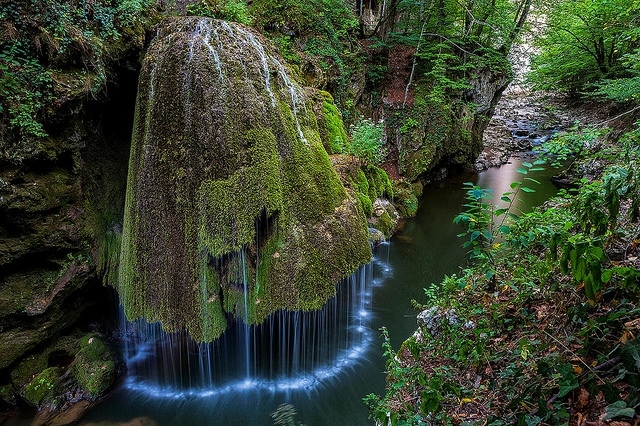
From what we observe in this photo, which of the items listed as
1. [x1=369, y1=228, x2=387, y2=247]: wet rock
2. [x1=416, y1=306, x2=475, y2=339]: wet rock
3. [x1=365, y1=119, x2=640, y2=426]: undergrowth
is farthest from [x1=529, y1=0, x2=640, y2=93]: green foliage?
[x1=416, y1=306, x2=475, y2=339]: wet rock

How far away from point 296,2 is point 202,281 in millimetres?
8464

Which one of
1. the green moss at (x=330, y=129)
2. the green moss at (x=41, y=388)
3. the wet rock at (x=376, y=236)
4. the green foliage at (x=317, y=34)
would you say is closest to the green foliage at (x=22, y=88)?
the green moss at (x=41, y=388)

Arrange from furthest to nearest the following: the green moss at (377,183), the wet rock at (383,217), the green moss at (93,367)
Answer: the wet rock at (383,217), the green moss at (377,183), the green moss at (93,367)

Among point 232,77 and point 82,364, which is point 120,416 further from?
point 232,77

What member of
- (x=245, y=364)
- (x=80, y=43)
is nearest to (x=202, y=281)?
(x=245, y=364)

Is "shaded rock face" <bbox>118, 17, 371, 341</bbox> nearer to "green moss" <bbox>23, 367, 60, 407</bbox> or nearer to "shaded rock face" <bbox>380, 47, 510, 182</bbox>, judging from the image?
"green moss" <bbox>23, 367, 60, 407</bbox>

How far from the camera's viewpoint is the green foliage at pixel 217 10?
6.54 metres

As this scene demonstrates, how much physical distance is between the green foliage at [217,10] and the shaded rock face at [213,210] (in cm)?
218

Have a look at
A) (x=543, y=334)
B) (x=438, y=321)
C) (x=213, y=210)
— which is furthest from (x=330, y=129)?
(x=543, y=334)

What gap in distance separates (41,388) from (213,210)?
3691 millimetres

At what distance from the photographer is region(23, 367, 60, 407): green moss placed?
182 inches

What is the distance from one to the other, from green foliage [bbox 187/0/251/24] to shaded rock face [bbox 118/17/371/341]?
2177mm

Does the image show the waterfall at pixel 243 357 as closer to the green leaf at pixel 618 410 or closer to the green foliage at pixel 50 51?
the green foliage at pixel 50 51

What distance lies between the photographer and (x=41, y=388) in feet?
15.4
